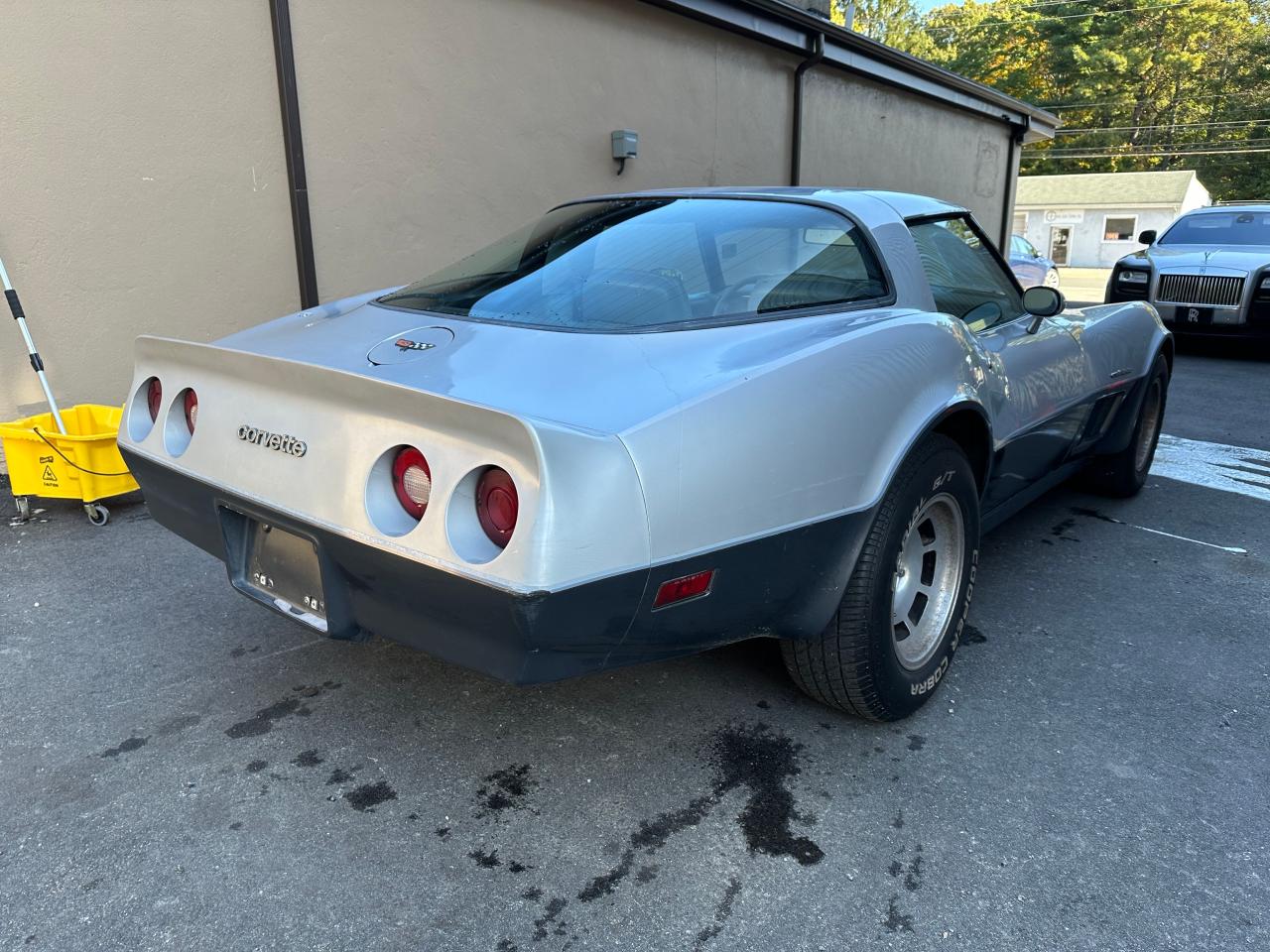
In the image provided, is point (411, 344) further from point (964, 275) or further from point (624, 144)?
point (624, 144)

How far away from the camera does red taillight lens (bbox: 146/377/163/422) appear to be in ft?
8.34

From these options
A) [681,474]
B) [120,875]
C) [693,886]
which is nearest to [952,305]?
[681,474]

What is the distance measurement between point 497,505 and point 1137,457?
4079 mm

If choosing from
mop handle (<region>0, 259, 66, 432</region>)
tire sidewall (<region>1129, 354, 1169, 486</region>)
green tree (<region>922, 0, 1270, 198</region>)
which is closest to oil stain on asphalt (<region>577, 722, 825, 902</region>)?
tire sidewall (<region>1129, 354, 1169, 486</region>)

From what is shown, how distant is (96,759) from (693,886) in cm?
160

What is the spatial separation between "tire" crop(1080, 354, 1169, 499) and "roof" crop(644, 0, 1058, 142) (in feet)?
16.3

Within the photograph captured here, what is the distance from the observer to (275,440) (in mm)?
2047

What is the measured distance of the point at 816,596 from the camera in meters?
2.11

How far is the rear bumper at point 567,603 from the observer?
5.45 feet

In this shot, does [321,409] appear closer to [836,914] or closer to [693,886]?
[693,886]

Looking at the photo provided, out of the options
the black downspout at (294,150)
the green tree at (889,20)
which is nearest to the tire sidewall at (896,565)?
the black downspout at (294,150)

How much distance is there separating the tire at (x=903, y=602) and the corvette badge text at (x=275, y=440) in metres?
1.31

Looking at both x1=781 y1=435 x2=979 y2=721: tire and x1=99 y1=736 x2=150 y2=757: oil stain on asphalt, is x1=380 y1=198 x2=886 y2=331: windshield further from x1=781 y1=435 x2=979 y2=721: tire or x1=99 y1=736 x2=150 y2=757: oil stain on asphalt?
x1=99 y1=736 x2=150 y2=757: oil stain on asphalt

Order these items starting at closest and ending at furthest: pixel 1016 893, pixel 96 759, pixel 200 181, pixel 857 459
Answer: pixel 1016 893
pixel 857 459
pixel 96 759
pixel 200 181
